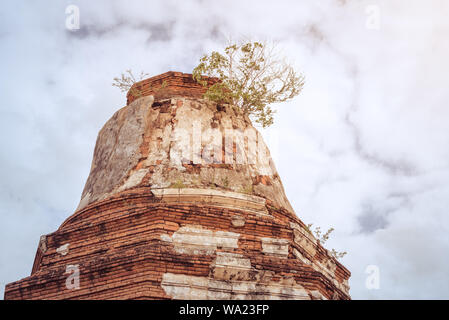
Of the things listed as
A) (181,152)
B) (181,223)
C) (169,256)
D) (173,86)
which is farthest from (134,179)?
(173,86)

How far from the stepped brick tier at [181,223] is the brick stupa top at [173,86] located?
0.02 metres

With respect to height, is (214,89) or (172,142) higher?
(214,89)

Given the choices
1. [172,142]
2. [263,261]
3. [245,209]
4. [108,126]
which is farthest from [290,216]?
[108,126]

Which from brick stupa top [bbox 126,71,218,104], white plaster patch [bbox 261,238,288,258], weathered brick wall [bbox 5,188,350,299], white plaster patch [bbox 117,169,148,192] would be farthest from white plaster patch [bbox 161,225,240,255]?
brick stupa top [bbox 126,71,218,104]

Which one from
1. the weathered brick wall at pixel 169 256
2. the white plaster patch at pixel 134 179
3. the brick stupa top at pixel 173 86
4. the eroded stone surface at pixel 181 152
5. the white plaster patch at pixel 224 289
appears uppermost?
the brick stupa top at pixel 173 86

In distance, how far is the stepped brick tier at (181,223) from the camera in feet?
23.3

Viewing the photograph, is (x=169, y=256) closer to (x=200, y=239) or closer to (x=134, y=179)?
(x=200, y=239)

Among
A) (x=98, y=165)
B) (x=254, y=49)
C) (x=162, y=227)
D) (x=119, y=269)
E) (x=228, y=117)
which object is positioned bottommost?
(x=119, y=269)

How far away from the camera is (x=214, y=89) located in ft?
31.3

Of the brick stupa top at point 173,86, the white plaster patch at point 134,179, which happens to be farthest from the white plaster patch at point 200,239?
the brick stupa top at point 173,86

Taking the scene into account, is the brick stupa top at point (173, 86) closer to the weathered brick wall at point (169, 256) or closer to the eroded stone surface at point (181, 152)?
the eroded stone surface at point (181, 152)
